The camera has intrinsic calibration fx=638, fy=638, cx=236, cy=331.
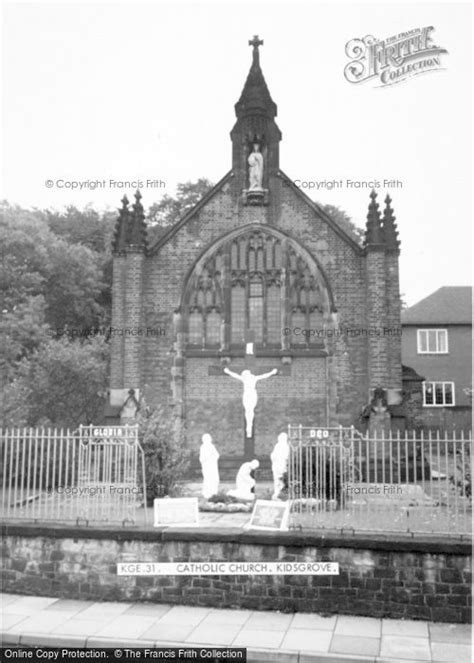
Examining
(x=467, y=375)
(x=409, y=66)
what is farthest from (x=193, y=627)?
(x=467, y=375)

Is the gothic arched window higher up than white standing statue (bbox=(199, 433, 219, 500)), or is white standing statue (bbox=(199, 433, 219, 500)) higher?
the gothic arched window

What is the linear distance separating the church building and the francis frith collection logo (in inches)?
388

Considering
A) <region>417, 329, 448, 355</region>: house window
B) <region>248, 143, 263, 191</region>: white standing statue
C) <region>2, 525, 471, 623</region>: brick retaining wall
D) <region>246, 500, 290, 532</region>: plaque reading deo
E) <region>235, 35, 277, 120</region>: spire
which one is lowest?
<region>2, 525, 471, 623</region>: brick retaining wall

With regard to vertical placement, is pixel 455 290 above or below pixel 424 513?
above

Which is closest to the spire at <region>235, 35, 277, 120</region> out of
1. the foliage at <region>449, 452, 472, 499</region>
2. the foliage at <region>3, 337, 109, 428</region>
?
the foliage at <region>3, 337, 109, 428</region>

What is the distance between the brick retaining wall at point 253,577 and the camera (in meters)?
8.95

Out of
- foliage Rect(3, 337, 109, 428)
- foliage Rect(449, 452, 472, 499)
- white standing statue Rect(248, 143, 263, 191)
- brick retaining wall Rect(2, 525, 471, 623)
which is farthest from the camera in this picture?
foliage Rect(3, 337, 109, 428)

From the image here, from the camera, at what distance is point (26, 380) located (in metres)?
24.6

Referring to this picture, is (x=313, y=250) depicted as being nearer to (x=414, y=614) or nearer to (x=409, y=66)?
(x=409, y=66)

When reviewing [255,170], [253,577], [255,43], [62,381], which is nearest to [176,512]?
[253,577]

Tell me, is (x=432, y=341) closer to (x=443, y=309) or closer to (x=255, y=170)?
(x=443, y=309)

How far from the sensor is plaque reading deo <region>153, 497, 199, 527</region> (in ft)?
32.9

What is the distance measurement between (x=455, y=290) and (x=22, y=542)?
1295 inches

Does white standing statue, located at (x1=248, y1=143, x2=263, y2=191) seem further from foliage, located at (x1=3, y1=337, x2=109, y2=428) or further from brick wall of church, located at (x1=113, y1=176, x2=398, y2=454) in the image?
foliage, located at (x1=3, y1=337, x2=109, y2=428)
